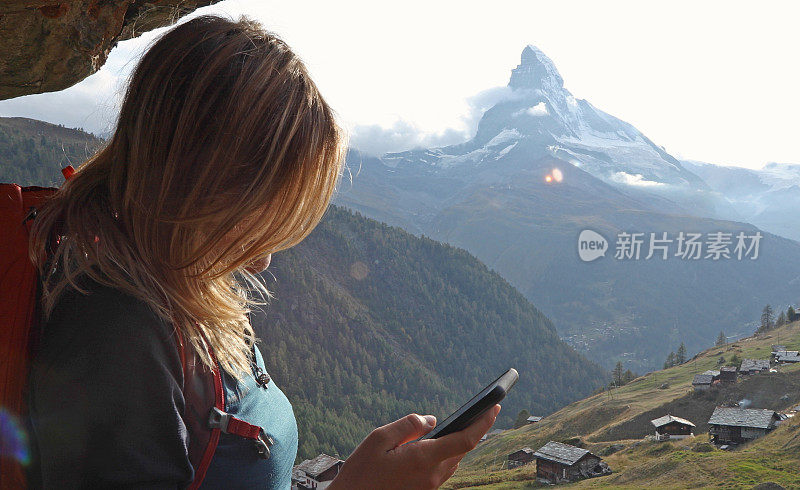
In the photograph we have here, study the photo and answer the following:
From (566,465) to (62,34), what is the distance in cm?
5301

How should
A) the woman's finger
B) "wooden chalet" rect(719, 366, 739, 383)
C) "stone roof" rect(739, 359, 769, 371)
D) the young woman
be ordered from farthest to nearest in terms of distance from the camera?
"stone roof" rect(739, 359, 769, 371)
"wooden chalet" rect(719, 366, 739, 383)
the woman's finger
the young woman

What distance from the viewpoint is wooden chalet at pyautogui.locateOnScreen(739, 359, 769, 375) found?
6831cm

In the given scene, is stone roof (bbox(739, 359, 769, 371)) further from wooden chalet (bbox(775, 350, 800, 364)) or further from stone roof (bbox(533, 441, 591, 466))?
stone roof (bbox(533, 441, 591, 466))

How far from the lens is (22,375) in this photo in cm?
162

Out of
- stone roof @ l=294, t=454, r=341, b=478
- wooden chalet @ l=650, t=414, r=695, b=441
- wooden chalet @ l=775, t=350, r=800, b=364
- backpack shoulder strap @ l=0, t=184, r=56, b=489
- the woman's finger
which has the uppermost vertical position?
backpack shoulder strap @ l=0, t=184, r=56, b=489

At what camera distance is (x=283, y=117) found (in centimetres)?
197

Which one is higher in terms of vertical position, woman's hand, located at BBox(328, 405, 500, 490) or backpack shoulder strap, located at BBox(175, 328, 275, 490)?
backpack shoulder strap, located at BBox(175, 328, 275, 490)

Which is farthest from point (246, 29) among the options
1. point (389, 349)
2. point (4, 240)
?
point (389, 349)

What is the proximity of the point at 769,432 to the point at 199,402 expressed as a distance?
58883mm

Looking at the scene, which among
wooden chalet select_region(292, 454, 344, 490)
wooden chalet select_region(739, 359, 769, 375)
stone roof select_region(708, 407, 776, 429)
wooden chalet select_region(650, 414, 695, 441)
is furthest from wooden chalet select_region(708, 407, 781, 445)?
wooden chalet select_region(292, 454, 344, 490)

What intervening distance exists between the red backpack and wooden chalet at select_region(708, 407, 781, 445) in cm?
5758

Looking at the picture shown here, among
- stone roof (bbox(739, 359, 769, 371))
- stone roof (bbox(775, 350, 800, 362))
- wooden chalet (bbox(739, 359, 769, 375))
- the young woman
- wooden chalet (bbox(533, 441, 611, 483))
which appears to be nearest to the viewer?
the young woman

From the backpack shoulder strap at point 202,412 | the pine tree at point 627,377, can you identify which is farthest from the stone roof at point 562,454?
the backpack shoulder strap at point 202,412

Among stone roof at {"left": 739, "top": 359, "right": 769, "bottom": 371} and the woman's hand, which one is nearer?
the woman's hand
